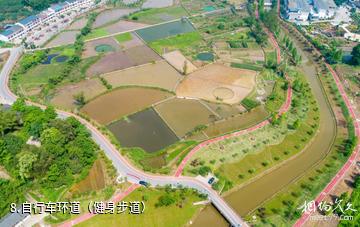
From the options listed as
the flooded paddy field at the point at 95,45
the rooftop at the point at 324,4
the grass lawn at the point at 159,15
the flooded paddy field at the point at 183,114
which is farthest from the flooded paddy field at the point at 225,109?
the rooftop at the point at 324,4

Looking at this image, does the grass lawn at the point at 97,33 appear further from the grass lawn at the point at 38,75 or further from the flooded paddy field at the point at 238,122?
the flooded paddy field at the point at 238,122

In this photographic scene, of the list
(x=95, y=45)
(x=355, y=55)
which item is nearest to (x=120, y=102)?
(x=95, y=45)

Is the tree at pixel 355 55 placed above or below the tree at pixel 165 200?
above

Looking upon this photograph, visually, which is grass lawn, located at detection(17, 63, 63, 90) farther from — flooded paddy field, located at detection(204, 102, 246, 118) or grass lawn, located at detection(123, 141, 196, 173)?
flooded paddy field, located at detection(204, 102, 246, 118)

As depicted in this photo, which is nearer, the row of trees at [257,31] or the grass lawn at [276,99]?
the grass lawn at [276,99]

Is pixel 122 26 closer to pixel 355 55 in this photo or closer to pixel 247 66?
pixel 247 66

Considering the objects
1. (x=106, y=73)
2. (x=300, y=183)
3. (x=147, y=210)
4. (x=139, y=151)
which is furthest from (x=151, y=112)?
(x=300, y=183)

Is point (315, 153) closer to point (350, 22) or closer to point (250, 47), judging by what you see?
point (250, 47)
